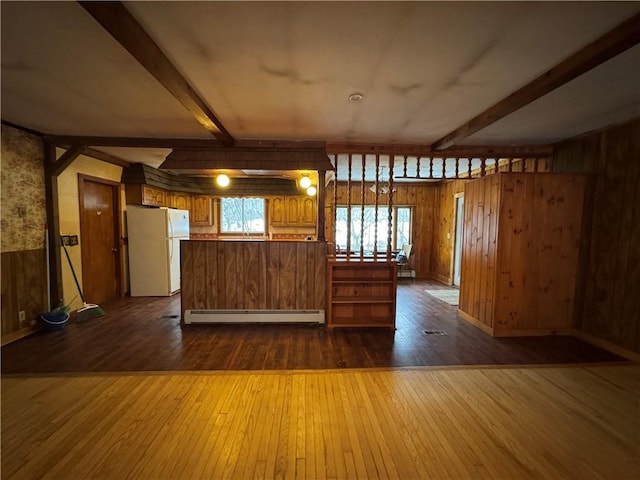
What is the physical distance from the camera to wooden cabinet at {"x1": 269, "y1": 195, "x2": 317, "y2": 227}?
702 cm

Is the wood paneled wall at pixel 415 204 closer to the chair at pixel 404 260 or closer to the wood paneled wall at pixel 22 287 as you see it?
the chair at pixel 404 260

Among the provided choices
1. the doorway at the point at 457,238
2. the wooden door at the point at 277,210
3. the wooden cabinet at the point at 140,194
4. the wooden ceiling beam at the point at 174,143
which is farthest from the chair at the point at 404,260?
the wooden cabinet at the point at 140,194

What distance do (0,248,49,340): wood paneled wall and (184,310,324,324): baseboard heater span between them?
5.81 feet

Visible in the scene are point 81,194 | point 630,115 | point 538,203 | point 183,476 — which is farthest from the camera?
point 81,194

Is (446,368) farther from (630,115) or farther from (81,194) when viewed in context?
(81,194)

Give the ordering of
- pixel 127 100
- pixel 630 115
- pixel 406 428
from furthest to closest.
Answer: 1. pixel 630 115
2. pixel 127 100
3. pixel 406 428

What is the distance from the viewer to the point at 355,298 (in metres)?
4.00

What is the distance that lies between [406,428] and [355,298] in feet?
6.80

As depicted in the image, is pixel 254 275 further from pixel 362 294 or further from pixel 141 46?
pixel 141 46

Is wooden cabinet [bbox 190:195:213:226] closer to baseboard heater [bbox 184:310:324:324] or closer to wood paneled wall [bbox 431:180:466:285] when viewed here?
baseboard heater [bbox 184:310:324:324]

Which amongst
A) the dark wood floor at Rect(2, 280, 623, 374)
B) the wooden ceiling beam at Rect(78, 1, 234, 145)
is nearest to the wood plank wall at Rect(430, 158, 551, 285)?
the dark wood floor at Rect(2, 280, 623, 374)

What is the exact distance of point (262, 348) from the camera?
3.22 m

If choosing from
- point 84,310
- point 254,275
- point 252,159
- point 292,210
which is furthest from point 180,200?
point 254,275

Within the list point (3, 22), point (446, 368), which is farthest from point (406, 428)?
point (3, 22)
